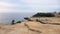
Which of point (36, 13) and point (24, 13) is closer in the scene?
point (24, 13)

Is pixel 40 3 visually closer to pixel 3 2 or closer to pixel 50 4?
pixel 50 4

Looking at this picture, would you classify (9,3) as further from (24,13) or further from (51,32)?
(51,32)

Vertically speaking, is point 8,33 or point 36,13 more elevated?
point 36,13

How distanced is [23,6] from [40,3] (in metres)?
0.34

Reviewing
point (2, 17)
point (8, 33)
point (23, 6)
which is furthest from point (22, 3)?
point (8, 33)

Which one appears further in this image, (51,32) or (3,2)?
(3,2)

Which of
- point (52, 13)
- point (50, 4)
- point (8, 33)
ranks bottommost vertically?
point (8, 33)

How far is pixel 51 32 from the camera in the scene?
3.63 ft

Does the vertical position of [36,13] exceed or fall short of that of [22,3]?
it falls short

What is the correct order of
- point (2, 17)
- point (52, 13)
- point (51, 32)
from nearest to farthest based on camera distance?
point (51, 32)
point (2, 17)
point (52, 13)

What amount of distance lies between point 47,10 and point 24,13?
1.60 feet

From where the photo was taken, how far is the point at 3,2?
7.50 feet

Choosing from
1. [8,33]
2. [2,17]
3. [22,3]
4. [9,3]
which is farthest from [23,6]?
[8,33]

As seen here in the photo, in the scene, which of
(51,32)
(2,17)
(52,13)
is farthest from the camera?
(52,13)
